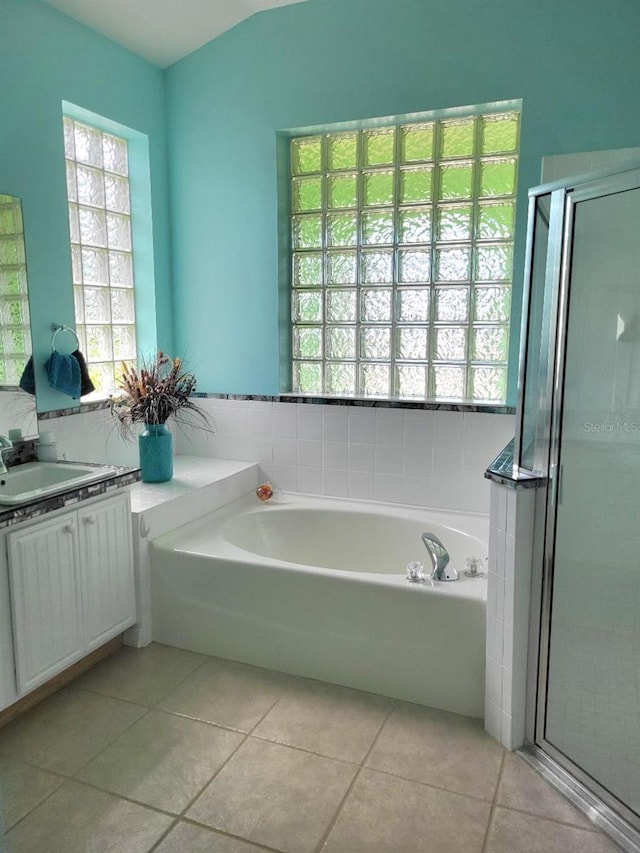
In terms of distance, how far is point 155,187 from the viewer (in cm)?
356

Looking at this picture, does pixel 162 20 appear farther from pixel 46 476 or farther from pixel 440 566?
pixel 440 566

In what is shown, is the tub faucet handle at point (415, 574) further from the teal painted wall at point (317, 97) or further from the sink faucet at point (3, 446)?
the sink faucet at point (3, 446)

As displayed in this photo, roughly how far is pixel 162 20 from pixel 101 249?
1137 mm

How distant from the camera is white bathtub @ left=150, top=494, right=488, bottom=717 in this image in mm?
2320

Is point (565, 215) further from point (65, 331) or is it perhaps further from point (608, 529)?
point (65, 331)

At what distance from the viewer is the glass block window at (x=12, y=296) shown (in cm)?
267

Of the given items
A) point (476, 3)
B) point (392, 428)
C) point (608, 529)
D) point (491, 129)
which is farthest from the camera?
point (392, 428)

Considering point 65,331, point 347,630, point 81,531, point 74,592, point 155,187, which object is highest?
point 155,187

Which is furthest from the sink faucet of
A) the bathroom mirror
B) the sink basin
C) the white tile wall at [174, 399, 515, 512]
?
the white tile wall at [174, 399, 515, 512]

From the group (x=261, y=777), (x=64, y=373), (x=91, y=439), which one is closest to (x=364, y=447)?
(x=91, y=439)

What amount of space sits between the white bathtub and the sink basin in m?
0.46

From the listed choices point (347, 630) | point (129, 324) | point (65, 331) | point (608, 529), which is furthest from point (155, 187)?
point (608, 529)

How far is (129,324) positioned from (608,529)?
2.74 meters

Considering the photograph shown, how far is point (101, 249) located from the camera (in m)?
3.37
